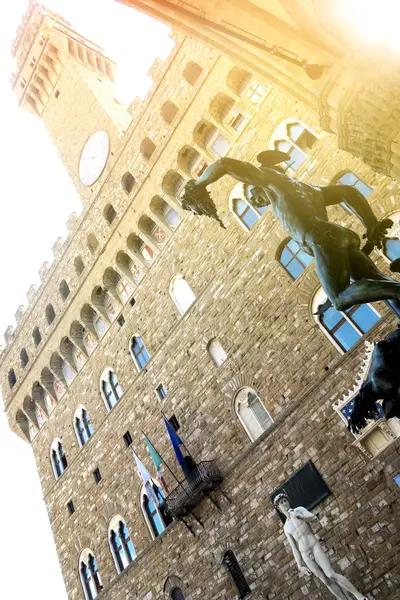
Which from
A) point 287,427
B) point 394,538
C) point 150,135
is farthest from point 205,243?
point 394,538

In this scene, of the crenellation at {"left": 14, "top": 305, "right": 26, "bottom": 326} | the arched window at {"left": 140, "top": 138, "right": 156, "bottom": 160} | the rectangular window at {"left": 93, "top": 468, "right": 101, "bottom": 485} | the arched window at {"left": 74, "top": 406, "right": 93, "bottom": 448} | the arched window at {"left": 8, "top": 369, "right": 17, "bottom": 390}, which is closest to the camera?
the rectangular window at {"left": 93, "top": 468, "right": 101, "bottom": 485}

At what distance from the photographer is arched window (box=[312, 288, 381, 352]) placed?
332 inches

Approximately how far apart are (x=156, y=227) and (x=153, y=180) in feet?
4.02

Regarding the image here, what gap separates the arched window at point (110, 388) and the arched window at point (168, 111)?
22.9 ft

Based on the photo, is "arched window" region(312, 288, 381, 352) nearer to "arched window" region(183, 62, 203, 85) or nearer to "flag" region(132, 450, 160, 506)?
"flag" region(132, 450, 160, 506)

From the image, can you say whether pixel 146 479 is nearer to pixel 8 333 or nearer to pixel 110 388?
pixel 110 388

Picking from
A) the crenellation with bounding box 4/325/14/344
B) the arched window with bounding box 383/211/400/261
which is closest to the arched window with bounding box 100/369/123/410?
the crenellation with bounding box 4/325/14/344

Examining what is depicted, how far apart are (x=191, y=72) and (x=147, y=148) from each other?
2.31m

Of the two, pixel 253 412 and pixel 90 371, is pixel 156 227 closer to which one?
pixel 90 371

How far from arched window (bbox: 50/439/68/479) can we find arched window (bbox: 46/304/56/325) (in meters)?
3.92

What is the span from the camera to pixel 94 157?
54.9ft

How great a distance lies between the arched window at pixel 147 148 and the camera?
1371 cm

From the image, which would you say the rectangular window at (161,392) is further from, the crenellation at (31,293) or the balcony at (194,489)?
the crenellation at (31,293)

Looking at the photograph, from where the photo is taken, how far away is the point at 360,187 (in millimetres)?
8938
